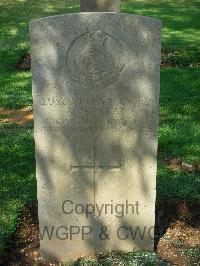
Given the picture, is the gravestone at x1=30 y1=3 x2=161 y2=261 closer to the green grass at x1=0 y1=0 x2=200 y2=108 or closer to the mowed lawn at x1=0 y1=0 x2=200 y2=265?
the mowed lawn at x1=0 y1=0 x2=200 y2=265

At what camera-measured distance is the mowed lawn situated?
16.2ft

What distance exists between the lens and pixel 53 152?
3742 mm

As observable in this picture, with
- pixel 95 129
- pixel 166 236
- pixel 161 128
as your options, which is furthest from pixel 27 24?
pixel 95 129

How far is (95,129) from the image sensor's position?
3.71 meters

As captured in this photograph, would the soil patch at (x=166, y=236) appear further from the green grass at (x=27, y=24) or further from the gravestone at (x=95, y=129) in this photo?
the green grass at (x=27, y=24)

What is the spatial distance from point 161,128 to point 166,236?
Result: 263 cm

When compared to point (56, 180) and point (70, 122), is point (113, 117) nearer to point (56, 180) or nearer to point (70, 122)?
point (70, 122)

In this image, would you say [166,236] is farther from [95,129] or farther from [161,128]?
[161,128]

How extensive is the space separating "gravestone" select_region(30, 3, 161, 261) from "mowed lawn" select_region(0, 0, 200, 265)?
743 millimetres

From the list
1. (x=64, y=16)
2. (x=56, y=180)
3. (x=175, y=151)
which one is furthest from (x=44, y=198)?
(x=175, y=151)

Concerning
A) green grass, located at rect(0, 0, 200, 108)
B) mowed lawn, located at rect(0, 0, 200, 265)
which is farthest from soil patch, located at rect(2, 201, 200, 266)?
green grass, located at rect(0, 0, 200, 108)

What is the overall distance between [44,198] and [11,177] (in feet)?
5.31

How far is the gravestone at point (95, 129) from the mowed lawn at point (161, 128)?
2.44 feet

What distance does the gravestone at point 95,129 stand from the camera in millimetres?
3449
